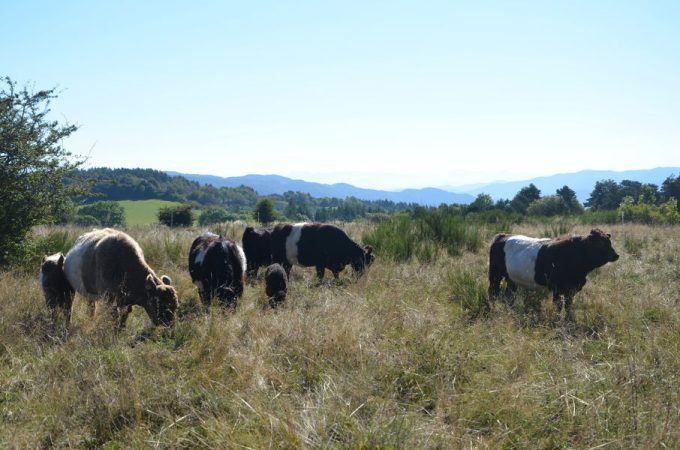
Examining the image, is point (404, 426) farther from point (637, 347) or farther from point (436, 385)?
point (637, 347)

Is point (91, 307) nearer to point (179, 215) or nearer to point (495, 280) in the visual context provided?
point (495, 280)

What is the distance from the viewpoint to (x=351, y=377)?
4520 mm

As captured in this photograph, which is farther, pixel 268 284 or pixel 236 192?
pixel 236 192

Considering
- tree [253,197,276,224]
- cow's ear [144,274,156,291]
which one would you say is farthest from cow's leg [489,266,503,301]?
tree [253,197,276,224]

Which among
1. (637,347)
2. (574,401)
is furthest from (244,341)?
(637,347)

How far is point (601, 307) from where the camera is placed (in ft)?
23.5

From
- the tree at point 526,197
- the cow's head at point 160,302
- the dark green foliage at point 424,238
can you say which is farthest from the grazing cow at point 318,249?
the tree at point 526,197

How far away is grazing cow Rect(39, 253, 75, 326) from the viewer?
6.99 m

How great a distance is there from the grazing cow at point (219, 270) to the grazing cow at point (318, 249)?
8.46 feet

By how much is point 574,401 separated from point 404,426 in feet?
5.53

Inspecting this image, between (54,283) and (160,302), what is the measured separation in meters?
1.99

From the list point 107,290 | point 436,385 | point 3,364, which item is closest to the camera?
point 436,385

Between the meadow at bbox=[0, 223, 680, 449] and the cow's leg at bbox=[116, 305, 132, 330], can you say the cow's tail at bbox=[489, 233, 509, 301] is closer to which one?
the meadow at bbox=[0, 223, 680, 449]

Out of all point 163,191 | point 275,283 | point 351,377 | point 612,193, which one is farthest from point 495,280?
point 163,191
